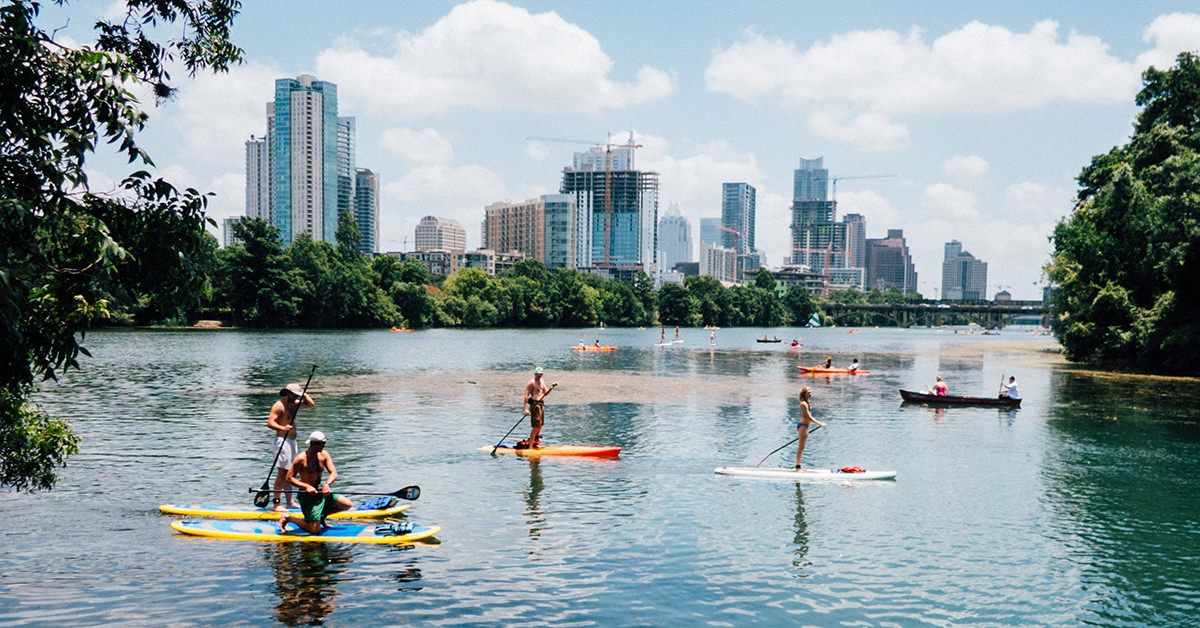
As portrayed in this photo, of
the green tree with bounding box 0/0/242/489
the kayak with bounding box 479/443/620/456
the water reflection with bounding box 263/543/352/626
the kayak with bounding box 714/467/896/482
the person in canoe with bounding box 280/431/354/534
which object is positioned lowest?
the water reflection with bounding box 263/543/352/626

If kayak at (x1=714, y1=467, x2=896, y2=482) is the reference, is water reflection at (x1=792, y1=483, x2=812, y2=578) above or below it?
below

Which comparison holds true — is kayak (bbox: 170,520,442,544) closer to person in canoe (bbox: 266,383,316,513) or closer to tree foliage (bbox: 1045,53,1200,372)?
person in canoe (bbox: 266,383,316,513)

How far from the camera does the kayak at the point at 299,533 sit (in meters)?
17.3

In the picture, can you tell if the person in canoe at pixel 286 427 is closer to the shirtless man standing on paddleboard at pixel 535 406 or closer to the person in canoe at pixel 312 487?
the person in canoe at pixel 312 487

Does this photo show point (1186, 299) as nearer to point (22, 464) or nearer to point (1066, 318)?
point (1066, 318)

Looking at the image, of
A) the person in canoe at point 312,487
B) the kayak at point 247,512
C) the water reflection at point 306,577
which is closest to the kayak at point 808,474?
the kayak at point 247,512

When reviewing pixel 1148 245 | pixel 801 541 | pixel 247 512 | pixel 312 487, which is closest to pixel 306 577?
pixel 312 487

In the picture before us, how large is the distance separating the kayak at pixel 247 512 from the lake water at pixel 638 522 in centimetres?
55

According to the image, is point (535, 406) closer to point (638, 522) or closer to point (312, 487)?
point (638, 522)

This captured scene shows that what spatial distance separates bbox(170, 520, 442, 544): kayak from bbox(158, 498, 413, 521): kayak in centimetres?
44

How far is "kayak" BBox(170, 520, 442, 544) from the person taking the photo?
17344 millimetres

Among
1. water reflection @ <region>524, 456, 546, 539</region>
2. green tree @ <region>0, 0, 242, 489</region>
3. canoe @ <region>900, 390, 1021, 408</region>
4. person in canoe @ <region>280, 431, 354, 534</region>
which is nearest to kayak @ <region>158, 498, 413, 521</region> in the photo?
person in canoe @ <region>280, 431, 354, 534</region>

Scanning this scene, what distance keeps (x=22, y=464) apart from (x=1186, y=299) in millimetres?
71909

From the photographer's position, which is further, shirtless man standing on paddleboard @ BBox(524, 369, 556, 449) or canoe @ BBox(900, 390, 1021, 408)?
canoe @ BBox(900, 390, 1021, 408)
